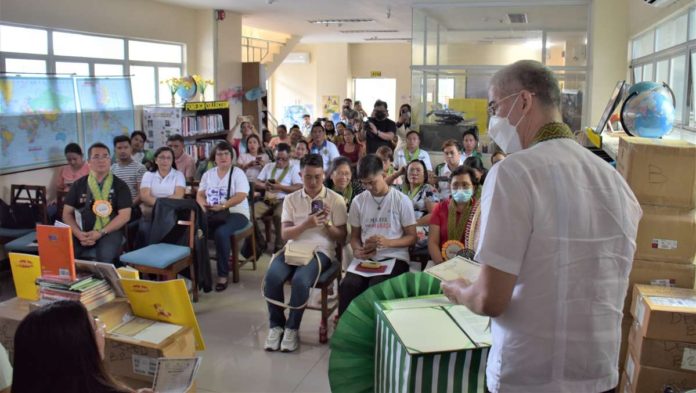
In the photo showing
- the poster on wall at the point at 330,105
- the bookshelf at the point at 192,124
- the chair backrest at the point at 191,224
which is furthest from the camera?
the poster on wall at the point at 330,105

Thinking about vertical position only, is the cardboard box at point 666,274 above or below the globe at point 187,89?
below

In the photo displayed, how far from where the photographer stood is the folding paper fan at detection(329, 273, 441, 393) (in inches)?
80.5

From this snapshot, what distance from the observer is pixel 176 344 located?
258 cm

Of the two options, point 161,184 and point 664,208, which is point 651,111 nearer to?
point 664,208

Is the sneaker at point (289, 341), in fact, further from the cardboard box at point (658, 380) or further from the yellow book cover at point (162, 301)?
the cardboard box at point (658, 380)

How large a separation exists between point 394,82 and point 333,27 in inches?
242

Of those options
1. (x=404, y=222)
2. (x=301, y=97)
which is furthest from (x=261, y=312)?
(x=301, y=97)

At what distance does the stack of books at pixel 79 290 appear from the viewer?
8.88 feet

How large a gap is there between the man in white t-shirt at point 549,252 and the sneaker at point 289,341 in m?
2.54

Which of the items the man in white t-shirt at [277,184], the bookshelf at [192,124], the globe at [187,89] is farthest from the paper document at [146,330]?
the globe at [187,89]

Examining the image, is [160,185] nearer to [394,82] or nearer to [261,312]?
[261,312]

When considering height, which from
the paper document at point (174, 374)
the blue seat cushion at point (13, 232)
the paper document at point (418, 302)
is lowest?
the paper document at point (174, 374)

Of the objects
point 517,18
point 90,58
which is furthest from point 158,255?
point 517,18

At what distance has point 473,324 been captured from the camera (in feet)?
6.21
